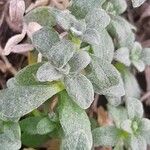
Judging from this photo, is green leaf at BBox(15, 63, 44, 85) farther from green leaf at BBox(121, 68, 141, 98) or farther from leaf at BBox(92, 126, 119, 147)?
green leaf at BBox(121, 68, 141, 98)

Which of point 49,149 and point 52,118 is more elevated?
point 52,118

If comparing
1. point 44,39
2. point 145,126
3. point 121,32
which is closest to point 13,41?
point 44,39

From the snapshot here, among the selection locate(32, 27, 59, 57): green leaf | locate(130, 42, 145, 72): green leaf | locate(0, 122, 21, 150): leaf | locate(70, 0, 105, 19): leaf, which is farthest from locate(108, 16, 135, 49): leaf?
locate(0, 122, 21, 150): leaf

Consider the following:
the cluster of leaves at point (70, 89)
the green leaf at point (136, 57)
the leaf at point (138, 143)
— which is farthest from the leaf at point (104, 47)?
the leaf at point (138, 143)

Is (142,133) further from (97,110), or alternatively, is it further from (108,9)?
(108,9)

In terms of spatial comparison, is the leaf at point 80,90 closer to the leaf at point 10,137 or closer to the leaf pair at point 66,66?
the leaf pair at point 66,66

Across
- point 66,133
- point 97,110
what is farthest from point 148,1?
point 66,133

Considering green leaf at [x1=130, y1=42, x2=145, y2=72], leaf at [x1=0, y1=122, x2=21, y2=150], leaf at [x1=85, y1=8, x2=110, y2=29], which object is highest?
leaf at [x1=85, y1=8, x2=110, y2=29]
